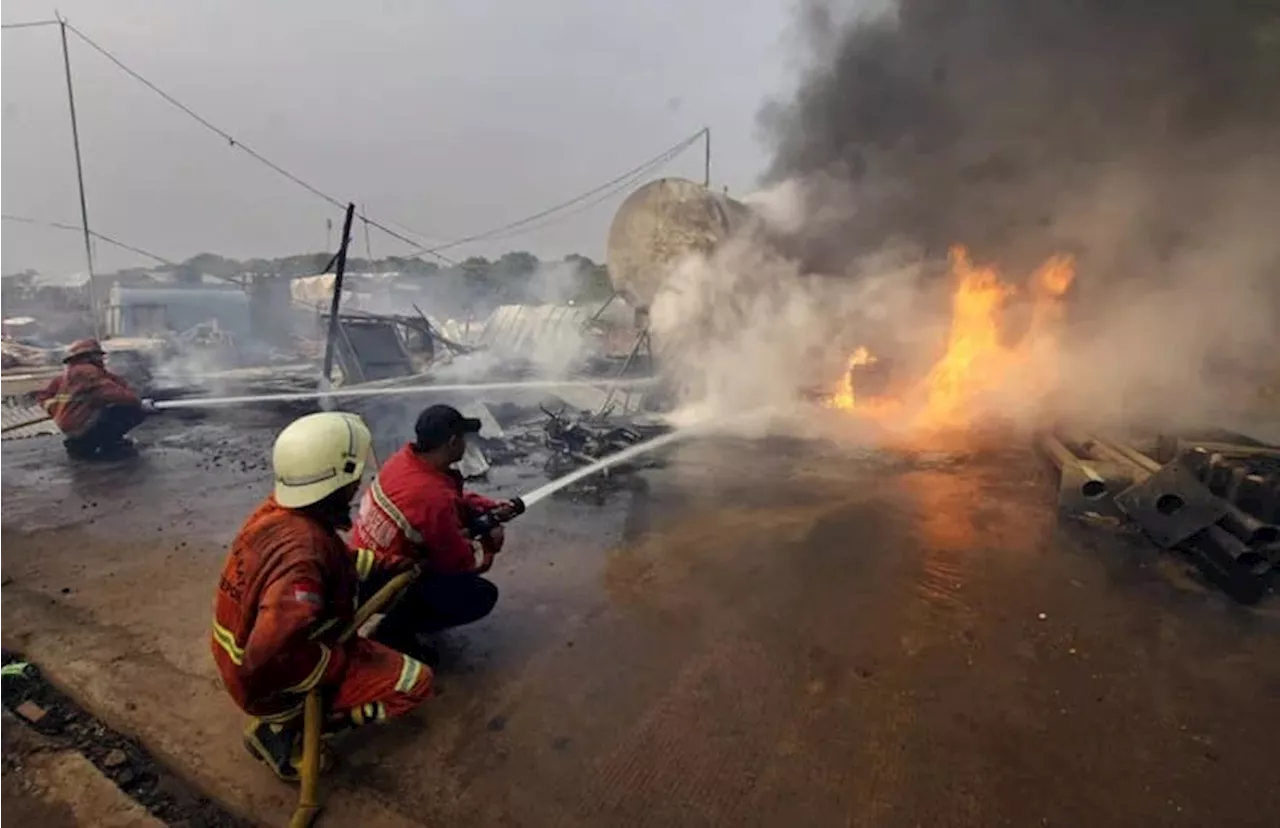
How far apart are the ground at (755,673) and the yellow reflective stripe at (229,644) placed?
23.0 inches

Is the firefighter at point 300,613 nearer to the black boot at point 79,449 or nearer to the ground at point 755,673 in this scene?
the ground at point 755,673

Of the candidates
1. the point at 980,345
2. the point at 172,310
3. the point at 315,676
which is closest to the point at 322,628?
the point at 315,676

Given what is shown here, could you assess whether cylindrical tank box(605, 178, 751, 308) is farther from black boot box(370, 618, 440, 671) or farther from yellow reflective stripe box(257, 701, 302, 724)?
yellow reflective stripe box(257, 701, 302, 724)

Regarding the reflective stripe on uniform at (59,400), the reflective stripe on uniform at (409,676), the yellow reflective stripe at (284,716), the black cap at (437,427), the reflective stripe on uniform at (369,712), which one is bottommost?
the reflective stripe on uniform at (369,712)

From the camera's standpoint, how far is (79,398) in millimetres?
7879

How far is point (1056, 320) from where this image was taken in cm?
1324

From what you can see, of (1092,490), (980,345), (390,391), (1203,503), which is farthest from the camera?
(980,345)

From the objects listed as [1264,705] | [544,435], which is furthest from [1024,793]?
[544,435]

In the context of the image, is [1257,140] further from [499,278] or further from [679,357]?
[499,278]

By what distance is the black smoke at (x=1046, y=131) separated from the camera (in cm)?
984

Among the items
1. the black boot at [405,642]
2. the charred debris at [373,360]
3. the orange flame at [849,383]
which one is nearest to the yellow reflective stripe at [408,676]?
the black boot at [405,642]

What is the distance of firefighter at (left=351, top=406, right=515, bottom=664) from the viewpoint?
3391mm

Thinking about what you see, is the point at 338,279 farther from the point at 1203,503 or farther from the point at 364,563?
the point at 1203,503

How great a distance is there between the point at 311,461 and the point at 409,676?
92cm
